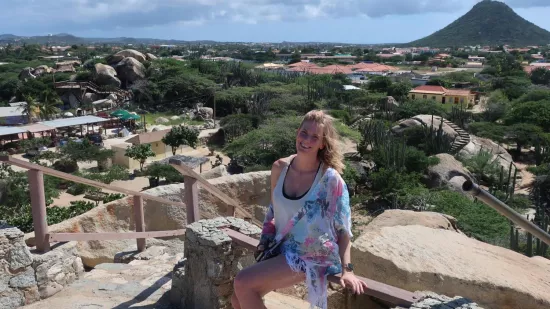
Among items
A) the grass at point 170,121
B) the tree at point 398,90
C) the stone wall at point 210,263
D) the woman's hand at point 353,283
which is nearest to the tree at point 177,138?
the grass at point 170,121

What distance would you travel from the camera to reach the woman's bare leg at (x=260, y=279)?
279 centimetres

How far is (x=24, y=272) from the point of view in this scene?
427 centimetres

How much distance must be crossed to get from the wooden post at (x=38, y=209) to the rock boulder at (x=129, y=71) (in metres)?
48.6

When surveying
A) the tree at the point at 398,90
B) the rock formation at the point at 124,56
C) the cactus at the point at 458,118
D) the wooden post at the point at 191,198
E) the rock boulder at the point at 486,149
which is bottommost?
the rock boulder at the point at 486,149

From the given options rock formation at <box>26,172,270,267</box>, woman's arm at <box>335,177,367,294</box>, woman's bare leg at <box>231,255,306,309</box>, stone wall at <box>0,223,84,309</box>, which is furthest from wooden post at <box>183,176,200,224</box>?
woman's arm at <box>335,177,367,294</box>

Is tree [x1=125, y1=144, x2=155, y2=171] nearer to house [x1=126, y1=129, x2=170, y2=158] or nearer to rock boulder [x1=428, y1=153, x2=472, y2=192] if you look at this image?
house [x1=126, y1=129, x2=170, y2=158]

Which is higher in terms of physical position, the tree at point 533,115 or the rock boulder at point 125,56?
the rock boulder at point 125,56

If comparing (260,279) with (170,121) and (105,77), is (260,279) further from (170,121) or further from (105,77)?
(105,77)

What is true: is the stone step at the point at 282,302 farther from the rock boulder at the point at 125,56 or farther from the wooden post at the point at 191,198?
the rock boulder at the point at 125,56

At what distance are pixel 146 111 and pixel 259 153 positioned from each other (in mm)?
23494

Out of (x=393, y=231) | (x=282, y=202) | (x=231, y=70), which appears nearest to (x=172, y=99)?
(x=231, y=70)

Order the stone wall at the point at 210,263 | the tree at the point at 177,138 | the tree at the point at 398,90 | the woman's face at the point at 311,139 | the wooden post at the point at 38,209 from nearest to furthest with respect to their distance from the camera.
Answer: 1. the woman's face at the point at 311,139
2. the stone wall at the point at 210,263
3. the wooden post at the point at 38,209
4. the tree at the point at 177,138
5. the tree at the point at 398,90

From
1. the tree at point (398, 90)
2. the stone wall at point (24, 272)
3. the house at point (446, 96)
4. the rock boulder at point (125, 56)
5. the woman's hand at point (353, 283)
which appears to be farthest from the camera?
the rock boulder at point (125, 56)

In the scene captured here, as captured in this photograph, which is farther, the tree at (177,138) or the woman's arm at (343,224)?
the tree at (177,138)
